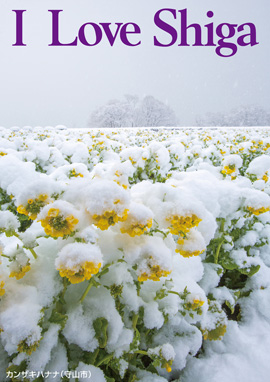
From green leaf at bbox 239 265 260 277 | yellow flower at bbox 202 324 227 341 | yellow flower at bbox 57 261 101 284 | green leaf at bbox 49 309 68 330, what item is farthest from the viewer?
green leaf at bbox 239 265 260 277

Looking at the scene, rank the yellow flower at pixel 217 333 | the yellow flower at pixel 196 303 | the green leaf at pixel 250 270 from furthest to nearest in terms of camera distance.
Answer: the green leaf at pixel 250 270 < the yellow flower at pixel 217 333 < the yellow flower at pixel 196 303

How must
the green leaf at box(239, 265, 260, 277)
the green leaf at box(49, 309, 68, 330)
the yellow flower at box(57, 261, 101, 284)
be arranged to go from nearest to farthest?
the yellow flower at box(57, 261, 101, 284), the green leaf at box(49, 309, 68, 330), the green leaf at box(239, 265, 260, 277)

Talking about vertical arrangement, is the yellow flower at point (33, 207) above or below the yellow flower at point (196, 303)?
above

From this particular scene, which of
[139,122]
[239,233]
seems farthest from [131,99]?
[239,233]

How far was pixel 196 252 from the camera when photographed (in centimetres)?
108

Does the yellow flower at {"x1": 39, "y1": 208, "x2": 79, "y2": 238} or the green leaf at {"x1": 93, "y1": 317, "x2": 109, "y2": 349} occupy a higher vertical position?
the yellow flower at {"x1": 39, "y1": 208, "x2": 79, "y2": 238}

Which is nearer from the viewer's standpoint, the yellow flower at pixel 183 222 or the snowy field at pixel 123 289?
the snowy field at pixel 123 289

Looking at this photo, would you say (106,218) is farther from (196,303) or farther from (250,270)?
(250,270)

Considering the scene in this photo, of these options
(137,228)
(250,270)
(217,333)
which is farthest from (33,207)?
(250,270)

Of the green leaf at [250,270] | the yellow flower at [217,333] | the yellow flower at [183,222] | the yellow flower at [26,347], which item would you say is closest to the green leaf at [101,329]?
the yellow flower at [26,347]

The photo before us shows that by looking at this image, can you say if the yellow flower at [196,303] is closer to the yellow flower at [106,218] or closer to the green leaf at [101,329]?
the green leaf at [101,329]

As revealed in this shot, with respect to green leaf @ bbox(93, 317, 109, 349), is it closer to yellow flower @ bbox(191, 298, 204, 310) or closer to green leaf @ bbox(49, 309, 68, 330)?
green leaf @ bbox(49, 309, 68, 330)

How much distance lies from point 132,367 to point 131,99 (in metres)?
43.9

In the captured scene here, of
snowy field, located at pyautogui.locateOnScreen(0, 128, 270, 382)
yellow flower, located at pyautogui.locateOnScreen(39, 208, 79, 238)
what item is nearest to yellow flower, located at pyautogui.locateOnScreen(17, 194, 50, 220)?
snowy field, located at pyautogui.locateOnScreen(0, 128, 270, 382)
